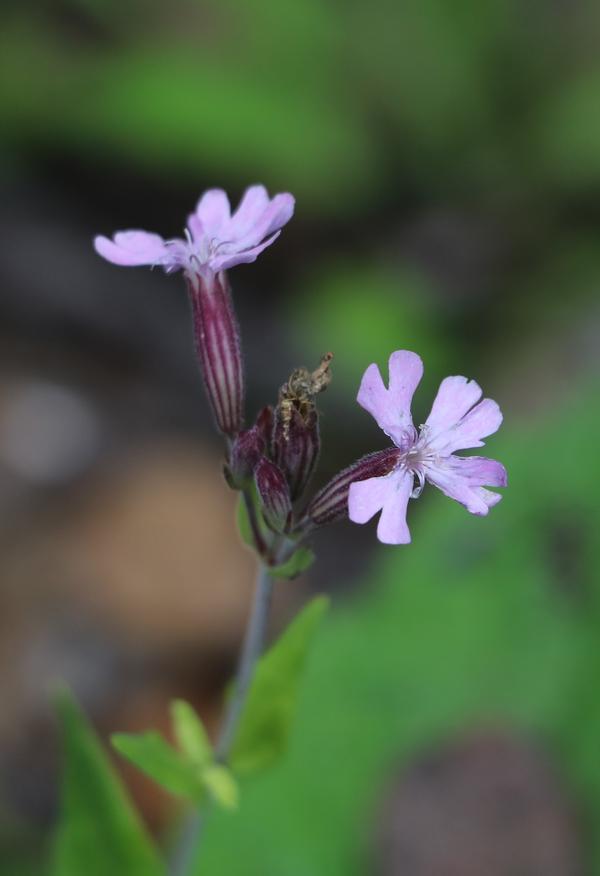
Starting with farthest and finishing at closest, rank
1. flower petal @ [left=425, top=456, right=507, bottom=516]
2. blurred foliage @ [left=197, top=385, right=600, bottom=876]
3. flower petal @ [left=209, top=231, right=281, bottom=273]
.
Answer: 1. blurred foliage @ [left=197, top=385, right=600, bottom=876]
2. flower petal @ [left=209, top=231, right=281, bottom=273]
3. flower petal @ [left=425, top=456, right=507, bottom=516]

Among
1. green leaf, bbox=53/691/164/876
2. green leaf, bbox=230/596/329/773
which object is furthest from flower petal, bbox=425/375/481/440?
green leaf, bbox=53/691/164/876

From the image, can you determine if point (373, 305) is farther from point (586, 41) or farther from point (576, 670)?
point (576, 670)

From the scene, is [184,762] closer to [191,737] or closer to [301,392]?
[191,737]

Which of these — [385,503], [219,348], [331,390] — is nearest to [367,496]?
[385,503]

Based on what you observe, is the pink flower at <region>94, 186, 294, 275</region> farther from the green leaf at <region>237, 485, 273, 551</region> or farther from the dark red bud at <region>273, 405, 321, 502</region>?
the green leaf at <region>237, 485, 273, 551</region>

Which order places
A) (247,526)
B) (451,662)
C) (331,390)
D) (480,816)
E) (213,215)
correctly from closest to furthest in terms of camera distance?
(247,526) → (213,215) → (480,816) → (451,662) → (331,390)

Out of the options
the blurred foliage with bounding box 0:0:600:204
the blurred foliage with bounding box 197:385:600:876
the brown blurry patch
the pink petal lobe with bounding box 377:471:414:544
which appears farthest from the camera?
the blurred foliage with bounding box 0:0:600:204
